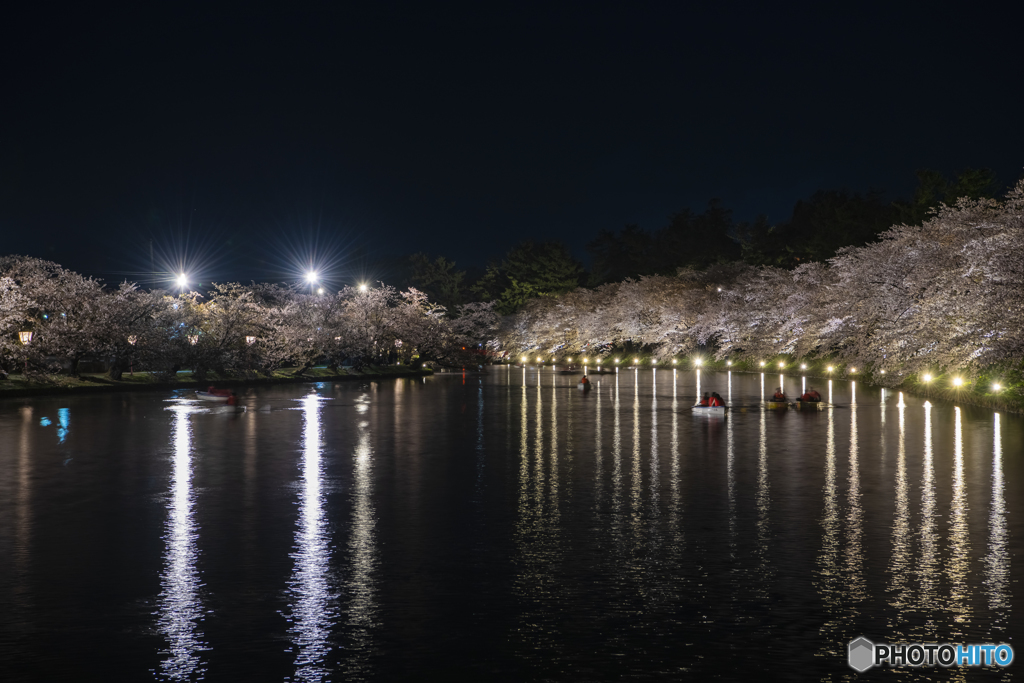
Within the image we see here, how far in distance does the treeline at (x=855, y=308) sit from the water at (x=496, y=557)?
42.9ft

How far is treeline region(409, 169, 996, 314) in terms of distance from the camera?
8031 cm

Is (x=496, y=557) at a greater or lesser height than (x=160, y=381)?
lesser

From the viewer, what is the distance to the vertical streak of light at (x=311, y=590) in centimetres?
707

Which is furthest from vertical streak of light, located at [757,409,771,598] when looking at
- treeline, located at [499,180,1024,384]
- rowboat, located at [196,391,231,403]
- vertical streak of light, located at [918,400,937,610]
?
rowboat, located at [196,391,231,403]

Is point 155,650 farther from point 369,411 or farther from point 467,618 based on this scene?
point 369,411

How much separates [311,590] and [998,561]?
22.5 feet

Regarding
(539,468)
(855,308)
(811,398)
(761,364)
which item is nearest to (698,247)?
(761,364)

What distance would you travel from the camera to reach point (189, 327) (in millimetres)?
61344

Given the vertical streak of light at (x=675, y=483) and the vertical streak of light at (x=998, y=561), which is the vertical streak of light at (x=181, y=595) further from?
the vertical streak of light at (x=998, y=561)

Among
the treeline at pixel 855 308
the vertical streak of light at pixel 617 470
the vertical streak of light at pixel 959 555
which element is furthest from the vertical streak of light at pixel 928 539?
the treeline at pixel 855 308

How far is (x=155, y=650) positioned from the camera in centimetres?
724

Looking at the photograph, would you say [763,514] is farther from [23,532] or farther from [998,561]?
[23,532]

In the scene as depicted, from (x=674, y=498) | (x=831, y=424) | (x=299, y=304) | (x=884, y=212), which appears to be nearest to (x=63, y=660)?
(x=674, y=498)

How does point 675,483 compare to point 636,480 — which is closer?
point 675,483
